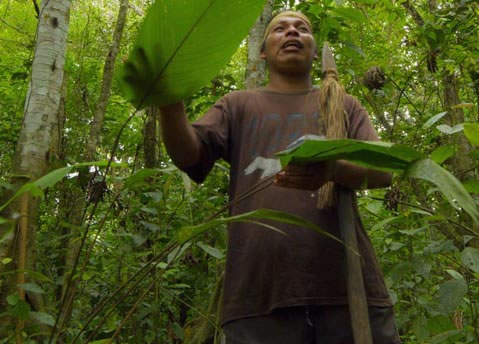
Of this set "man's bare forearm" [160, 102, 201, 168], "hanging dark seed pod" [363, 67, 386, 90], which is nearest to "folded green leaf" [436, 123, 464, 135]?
"man's bare forearm" [160, 102, 201, 168]

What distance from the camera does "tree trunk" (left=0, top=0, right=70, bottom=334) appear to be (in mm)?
2406

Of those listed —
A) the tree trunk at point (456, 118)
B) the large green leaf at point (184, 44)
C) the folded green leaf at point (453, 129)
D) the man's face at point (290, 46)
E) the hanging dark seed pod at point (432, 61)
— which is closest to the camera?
the large green leaf at point (184, 44)

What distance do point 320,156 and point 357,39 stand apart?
4.40 metres

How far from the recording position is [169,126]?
Answer: 145 cm

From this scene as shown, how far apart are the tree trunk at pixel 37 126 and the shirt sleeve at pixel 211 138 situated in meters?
A: 1.07

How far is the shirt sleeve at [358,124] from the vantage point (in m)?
1.65

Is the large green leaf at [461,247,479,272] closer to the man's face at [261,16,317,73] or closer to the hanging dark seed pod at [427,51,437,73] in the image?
the man's face at [261,16,317,73]

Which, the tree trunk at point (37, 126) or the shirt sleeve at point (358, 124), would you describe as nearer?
the shirt sleeve at point (358, 124)

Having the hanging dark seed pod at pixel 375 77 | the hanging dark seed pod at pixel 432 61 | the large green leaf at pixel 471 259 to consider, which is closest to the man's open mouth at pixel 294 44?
the large green leaf at pixel 471 259

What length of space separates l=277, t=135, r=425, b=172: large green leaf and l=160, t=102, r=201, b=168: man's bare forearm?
46 centimetres

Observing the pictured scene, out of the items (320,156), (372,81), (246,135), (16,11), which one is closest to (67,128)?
(16,11)

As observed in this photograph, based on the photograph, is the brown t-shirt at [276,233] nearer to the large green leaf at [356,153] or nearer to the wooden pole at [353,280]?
the wooden pole at [353,280]

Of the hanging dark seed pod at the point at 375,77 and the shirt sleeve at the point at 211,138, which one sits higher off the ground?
the hanging dark seed pod at the point at 375,77

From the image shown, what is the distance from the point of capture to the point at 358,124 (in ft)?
5.63
